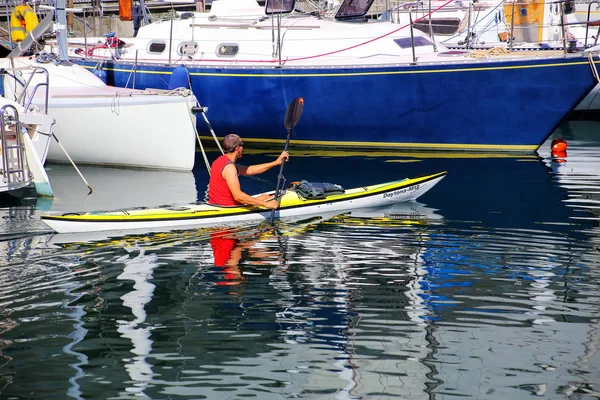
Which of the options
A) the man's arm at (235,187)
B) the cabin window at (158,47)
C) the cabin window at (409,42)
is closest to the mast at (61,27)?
the cabin window at (158,47)

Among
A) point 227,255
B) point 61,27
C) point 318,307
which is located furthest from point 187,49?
point 318,307

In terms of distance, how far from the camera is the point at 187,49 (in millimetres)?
18000

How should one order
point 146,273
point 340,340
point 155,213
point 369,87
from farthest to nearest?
point 369,87 < point 155,213 < point 146,273 < point 340,340

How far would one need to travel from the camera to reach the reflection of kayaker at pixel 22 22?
1589 centimetres

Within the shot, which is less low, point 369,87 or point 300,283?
point 369,87

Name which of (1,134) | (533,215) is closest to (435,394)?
(533,215)

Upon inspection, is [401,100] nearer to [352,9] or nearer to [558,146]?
[352,9]

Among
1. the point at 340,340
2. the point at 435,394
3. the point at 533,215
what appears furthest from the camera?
the point at 533,215

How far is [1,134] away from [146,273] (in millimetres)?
4758

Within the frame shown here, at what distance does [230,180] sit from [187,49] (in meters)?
7.99

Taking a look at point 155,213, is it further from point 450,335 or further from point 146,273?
point 450,335

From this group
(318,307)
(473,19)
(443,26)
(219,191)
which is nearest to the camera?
(318,307)

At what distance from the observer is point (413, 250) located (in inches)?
374

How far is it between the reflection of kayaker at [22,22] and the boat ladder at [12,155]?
11.7 ft
